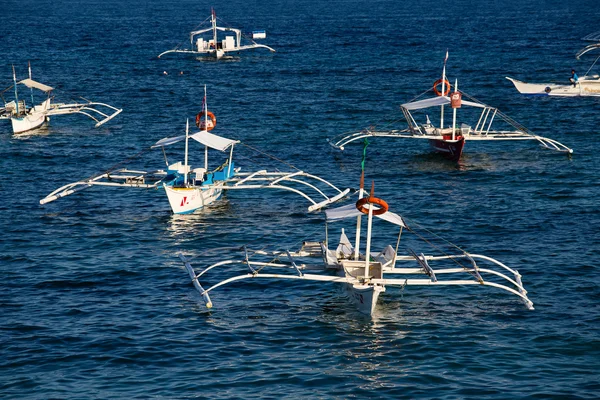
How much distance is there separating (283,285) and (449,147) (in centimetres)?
2804

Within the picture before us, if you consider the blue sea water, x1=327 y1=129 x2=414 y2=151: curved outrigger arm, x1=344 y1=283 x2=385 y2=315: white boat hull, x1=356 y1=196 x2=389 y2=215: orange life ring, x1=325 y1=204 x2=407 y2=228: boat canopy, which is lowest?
the blue sea water

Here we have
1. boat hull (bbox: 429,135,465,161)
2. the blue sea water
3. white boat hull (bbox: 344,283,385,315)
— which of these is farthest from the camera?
boat hull (bbox: 429,135,465,161)

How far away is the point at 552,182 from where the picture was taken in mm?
65875

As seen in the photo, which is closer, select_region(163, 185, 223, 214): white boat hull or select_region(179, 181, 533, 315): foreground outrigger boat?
select_region(179, 181, 533, 315): foreground outrigger boat

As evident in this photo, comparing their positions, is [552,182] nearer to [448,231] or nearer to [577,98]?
[448,231]

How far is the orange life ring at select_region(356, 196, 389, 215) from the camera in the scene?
39.6 meters

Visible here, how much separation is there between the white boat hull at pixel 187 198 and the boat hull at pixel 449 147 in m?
20.4

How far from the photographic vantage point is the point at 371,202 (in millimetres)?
39594

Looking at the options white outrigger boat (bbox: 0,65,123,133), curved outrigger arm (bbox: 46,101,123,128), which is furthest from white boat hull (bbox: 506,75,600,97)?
white outrigger boat (bbox: 0,65,123,133)

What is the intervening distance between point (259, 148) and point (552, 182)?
2401 cm

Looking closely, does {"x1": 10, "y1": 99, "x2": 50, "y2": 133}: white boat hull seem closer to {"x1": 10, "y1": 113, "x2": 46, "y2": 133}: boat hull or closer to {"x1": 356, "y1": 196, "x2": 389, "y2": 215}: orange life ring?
{"x1": 10, "y1": 113, "x2": 46, "y2": 133}: boat hull

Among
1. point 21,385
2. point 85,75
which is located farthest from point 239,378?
point 85,75

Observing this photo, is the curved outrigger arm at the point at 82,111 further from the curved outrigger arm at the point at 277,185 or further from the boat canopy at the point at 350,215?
the boat canopy at the point at 350,215

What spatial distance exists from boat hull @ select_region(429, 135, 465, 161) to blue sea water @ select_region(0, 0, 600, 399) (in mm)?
1166
